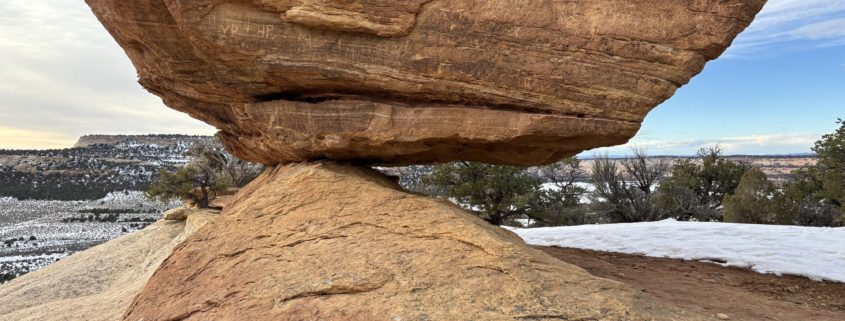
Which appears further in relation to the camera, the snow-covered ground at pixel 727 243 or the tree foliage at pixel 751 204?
the tree foliage at pixel 751 204

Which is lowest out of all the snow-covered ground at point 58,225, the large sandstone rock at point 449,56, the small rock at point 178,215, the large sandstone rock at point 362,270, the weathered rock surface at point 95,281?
the snow-covered ground at point 58,225

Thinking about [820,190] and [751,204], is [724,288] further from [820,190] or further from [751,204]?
[820,190]

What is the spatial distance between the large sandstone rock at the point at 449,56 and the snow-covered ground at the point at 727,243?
19.5 ft

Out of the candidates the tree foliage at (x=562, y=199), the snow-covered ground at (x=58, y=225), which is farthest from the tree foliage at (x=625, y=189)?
the snow-covered ground at (x=58, y=225)

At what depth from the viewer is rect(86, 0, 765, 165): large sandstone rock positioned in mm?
7031

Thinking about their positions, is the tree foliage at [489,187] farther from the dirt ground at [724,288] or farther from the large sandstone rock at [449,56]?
the large sandstone rock at [449,56]

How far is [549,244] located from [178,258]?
9.86 metres

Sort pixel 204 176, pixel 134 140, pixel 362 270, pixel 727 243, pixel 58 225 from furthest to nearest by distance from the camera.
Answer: pixel 134 140 → pixel 58 225 → pixel 204 176 → pixel 727 243 → pixel 362 270

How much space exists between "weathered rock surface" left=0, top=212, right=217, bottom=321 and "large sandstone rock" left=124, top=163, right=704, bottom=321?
303cm

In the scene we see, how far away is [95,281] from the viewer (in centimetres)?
1433

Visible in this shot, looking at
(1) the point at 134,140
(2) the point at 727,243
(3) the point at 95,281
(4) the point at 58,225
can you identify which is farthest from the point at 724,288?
(1) the point at 134,140

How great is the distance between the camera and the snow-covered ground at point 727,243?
36.5 ft

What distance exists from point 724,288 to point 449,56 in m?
6.21

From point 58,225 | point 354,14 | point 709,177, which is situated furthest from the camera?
point 58,225
